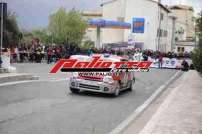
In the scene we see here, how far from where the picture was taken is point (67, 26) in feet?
292

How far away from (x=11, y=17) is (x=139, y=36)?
109ft

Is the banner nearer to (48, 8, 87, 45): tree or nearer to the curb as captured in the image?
(48, 8, 87, 45): tree

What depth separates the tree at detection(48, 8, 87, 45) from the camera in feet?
285

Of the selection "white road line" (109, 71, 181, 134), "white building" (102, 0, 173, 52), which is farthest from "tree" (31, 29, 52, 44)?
"white road line" (109, 71, 181, 134)

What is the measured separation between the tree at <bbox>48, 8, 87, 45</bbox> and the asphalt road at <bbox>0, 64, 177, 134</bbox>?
209 ft

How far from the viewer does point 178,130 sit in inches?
447

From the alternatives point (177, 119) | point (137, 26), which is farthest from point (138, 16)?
point (177, 119)

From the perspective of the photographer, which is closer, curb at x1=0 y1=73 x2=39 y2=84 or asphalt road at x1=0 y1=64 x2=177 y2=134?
asphalt road at x1=0 y1=64 x2=177 y2=134

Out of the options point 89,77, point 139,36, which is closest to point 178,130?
point 89,77

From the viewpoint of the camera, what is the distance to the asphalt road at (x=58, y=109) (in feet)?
38.5

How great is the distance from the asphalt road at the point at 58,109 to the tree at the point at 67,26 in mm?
63848

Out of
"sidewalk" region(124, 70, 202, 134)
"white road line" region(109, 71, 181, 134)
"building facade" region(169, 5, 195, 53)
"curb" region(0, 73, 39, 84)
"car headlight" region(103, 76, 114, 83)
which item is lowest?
"white road line" region(109, 71, 181, 134)

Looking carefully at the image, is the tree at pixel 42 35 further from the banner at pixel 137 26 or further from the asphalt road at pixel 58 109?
the asphalt road at pixel 58 109

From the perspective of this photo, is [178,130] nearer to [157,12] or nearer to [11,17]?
[11,17]
